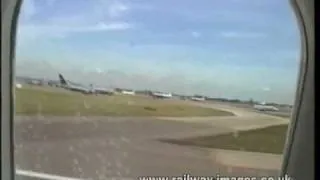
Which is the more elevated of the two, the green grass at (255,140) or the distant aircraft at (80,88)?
the distant aircraft at (80,88)

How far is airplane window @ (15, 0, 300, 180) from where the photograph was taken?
148 cm

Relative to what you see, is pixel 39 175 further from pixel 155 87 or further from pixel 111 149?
pixel 155 87

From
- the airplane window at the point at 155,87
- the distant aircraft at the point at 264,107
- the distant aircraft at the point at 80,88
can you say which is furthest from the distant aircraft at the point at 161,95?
the distant aircraft at the point at 264,107

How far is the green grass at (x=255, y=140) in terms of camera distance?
4.94 ft

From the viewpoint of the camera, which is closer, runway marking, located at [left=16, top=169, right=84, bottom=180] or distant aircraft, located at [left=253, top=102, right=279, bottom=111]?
distant aircraft, located at [left=253, top=102, right=279, bottom=111]

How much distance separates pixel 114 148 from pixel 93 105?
14 centimetres

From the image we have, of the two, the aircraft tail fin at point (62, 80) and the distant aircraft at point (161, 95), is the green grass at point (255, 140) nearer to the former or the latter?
the distant aircraft at point (161, 95)

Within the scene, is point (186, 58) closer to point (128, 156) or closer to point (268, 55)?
point (268, 55)

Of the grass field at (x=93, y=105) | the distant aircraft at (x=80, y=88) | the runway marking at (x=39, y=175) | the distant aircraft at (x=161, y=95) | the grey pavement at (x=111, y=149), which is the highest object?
the distant aircraft at (x=80, y=88)

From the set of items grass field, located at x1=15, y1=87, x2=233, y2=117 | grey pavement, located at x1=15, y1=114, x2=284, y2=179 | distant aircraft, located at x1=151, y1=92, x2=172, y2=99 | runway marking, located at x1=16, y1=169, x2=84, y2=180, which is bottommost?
runway marking, located at x1=16, y1=169, x2=84, y2=180

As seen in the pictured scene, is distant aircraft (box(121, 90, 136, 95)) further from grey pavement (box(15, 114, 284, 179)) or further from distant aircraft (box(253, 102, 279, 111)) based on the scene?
distant aircraft (box(253, 102, 279, 111))

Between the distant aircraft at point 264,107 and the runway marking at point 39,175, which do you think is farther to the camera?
the runway marking at point 39,175

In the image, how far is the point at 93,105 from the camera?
5.12 feet

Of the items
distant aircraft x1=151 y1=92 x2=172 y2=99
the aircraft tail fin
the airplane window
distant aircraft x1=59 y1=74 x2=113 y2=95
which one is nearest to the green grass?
the airplane window
